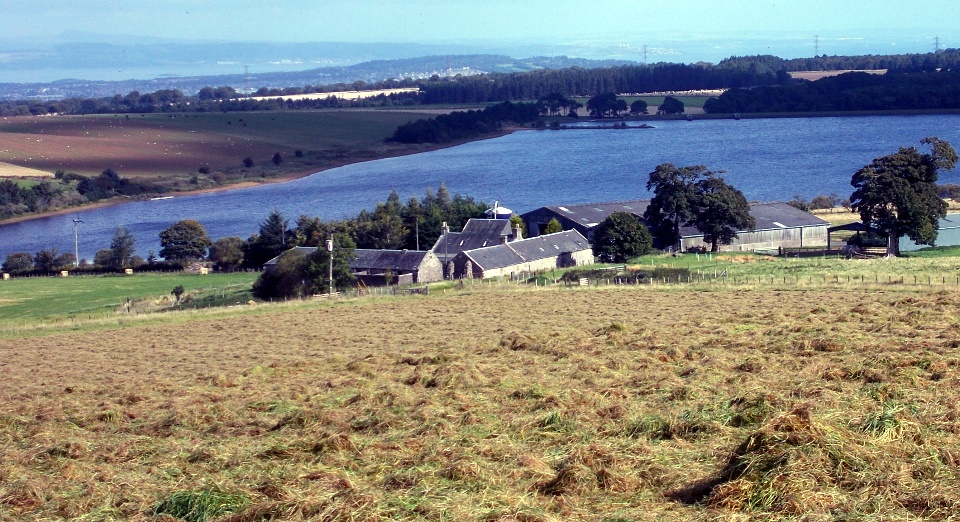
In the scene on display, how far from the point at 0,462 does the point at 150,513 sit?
3.08m

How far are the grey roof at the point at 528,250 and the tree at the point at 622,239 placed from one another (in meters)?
1.09

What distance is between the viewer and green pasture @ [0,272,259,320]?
36.8 metres

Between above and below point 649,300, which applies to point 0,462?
above

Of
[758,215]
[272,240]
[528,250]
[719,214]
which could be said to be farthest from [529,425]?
[272,240]

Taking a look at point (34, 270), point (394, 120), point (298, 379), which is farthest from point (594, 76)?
point (298, 379)

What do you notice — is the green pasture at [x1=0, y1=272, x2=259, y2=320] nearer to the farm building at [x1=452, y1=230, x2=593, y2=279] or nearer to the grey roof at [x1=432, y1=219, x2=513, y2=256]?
the farm building at [x1=452, y1=230, x2=593, y2=279]

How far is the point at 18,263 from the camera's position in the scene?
2141 inches

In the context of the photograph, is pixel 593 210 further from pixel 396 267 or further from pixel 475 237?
pixel 396 267

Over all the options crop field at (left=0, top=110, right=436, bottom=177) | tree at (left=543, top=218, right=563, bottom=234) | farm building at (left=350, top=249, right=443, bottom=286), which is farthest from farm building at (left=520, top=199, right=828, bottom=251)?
crop field at (left=0, top=110, right=436, bottom=177)

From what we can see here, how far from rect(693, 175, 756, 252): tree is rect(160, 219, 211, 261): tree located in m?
26.4

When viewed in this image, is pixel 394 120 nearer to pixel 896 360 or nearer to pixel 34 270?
pixel 34 270

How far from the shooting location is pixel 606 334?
1703 cm

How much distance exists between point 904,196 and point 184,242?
3582 centimetres

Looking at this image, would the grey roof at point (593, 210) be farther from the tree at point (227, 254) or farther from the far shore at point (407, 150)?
the far shore at point (407, 150)
